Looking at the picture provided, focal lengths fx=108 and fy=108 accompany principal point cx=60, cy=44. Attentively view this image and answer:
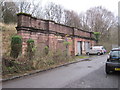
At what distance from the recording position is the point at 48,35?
11.8 m

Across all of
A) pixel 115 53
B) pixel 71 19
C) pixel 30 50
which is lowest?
pixel 115 53

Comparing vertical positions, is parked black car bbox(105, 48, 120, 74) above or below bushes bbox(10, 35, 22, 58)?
below

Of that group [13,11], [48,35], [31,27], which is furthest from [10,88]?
[13,11]

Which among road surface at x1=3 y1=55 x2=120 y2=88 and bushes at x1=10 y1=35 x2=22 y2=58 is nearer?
road surface at x1=3 y1=55 x2=120 y2=88

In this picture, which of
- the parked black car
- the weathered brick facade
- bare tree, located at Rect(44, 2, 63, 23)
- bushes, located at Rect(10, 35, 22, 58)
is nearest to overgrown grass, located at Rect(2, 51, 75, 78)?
bushes, located at Rect(10, 35, 22, 58)

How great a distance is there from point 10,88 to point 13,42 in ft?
12.2

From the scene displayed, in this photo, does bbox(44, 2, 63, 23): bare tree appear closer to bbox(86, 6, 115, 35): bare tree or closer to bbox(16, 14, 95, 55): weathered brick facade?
bbox(86, 6, 115, 35): bare tree

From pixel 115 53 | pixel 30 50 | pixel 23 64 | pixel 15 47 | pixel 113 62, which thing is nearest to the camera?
pixel 113 62

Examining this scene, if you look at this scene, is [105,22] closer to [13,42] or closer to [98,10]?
[98,10]

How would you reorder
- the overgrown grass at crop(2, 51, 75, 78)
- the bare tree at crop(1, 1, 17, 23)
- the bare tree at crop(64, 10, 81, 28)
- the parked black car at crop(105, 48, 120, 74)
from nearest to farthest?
the parked black car at crop(105, 48, 120, 74) < the overgrown grass at crop(2, 51, 75, 78) < the bare tree at crop(1, 1, 17, 23) < the bare tree at crop(64, 10, 81, 28)

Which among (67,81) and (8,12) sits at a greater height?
(8,12)

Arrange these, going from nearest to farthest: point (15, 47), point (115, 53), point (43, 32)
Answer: point (115, 53) → point (15, 47) → point (43, 32)

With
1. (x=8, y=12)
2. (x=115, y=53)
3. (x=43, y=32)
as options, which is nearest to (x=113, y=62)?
(x=115, y=53)

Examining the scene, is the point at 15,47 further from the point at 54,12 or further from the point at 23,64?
the point at 54,12
